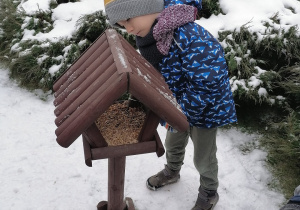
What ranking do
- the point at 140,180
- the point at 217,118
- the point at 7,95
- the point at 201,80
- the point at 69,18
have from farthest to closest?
1. the point at 69,18
2. the point at 7,95
3. the point at 140,180
4. the point at 217,118
5. the point at 201,80

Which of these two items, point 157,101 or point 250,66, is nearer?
point 157,101

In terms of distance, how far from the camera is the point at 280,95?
3.51 metres

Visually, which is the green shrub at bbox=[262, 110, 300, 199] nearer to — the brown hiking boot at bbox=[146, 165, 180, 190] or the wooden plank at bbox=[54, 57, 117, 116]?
the brown hiking boot at bbox=[146, 165, 180, 190]

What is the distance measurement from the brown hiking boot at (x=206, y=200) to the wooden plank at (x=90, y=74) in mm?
1505

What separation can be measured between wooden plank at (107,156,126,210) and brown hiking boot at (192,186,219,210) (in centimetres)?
67

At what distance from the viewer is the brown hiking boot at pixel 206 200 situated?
2.55m

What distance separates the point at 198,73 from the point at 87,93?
65cm

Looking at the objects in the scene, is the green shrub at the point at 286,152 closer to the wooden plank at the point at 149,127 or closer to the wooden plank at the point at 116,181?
the wooden plank at the point at 116,181

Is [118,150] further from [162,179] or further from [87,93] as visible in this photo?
[162,179]

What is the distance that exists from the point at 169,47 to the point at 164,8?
0.22 meters

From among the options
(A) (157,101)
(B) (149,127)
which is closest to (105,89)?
(A) (157,101)

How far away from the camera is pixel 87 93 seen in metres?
1.40

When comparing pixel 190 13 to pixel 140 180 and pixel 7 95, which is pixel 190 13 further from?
pixel 7 95

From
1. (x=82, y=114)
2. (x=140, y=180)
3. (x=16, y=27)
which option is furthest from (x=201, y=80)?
(x=16, y=27)
